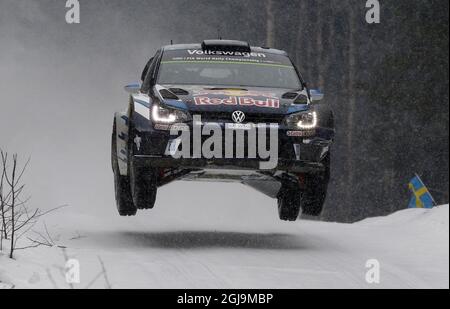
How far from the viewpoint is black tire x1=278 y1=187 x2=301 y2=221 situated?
894 centimetres

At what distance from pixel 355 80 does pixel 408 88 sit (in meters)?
1.61

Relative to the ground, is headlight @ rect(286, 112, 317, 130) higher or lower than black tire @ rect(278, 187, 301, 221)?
higher

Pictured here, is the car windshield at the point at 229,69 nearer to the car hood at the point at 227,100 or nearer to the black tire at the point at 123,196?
the car hood at the point at 227,100

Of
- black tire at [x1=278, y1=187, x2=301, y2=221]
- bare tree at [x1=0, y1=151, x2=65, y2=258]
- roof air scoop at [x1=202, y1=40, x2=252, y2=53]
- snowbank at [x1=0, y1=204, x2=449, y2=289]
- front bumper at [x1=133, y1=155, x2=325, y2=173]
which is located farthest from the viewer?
roof air scoop at [x1=202, y1=40, x2=252, y2=53]

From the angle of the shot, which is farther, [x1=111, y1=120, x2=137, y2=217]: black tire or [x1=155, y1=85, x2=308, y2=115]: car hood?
[x1=111, y1=120, x2=137, y2=217]: black tire

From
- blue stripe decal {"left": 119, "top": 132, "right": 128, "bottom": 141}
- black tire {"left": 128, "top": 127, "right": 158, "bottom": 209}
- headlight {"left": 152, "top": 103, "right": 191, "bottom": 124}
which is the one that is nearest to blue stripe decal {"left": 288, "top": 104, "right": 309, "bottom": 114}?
headlight {"left": 152, "top": 103, "right": 191, "bottom": 124}

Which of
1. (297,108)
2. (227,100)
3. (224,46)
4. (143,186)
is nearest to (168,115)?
(227,100)

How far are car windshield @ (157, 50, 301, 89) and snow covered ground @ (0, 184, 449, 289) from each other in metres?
1.58

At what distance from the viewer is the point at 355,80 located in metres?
29.3

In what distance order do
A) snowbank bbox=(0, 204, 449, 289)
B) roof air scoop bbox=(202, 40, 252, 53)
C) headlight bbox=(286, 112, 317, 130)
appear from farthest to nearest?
roof air scoop bbox=(202, 40, 252, 53) → headlight bbox=(286, 112, 317, 130) → snowbank bbox=(0, 204, 449, 289)

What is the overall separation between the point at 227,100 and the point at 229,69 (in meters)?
1.26

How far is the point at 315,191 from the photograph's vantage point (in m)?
8.51

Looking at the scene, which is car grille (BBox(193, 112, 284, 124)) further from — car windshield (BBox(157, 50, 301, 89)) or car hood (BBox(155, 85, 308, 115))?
car windshield (BBox(157, 50, 301, 89))
